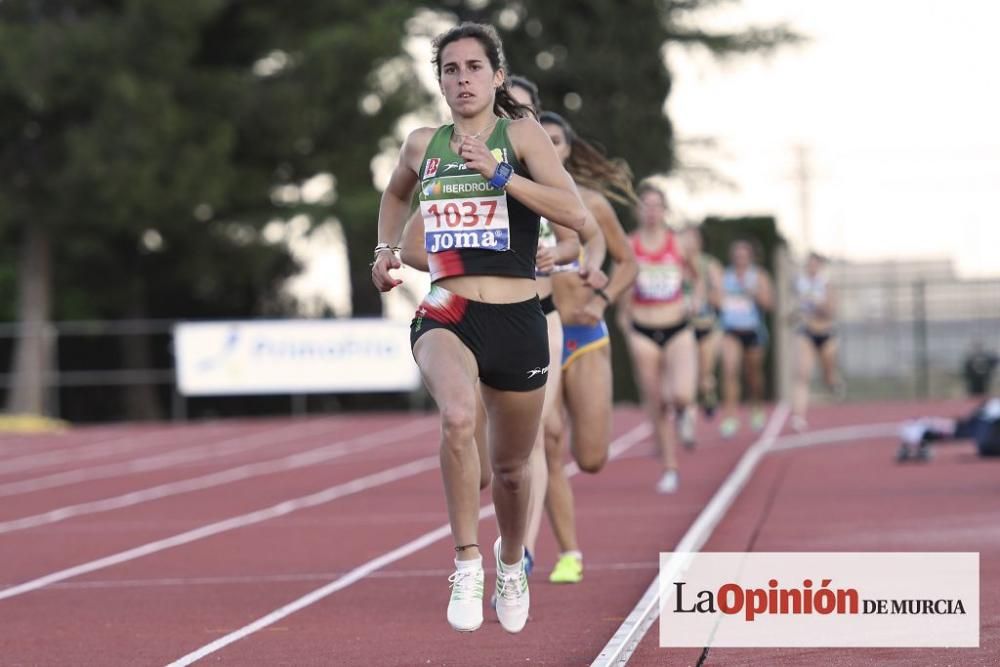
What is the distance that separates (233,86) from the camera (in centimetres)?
3669

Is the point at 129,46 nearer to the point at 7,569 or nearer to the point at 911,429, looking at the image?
the point at 911,429

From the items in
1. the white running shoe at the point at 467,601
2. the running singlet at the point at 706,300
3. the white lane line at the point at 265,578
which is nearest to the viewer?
the white running shoe at the point at 467,601

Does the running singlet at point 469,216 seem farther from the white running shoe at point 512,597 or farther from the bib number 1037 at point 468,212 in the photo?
the white running shoe at point 512,597

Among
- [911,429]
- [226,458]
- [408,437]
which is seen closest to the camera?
[911,429]

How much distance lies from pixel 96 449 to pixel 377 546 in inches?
613

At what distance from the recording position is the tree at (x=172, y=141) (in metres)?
34.1

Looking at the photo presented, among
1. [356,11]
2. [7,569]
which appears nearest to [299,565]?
[7,569]

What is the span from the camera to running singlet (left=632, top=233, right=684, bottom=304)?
16.1 metres

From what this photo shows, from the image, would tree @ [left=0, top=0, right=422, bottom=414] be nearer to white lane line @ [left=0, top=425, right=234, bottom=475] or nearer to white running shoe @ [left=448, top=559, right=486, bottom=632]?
white lane line @ [left=0, top=425, right=234, bottom=475]

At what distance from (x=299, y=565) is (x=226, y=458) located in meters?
12.9

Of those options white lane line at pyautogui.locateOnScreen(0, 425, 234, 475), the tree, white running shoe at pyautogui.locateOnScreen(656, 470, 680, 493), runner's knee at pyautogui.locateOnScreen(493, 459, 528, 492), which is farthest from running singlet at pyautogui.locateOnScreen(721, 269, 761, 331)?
runner's knee at pyautogui.locateOnScreen(493, 459, 528, 492)

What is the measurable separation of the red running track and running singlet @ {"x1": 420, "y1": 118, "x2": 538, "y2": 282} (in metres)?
1.44

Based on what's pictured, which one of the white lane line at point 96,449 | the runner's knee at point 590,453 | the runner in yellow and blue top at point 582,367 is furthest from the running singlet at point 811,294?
the runner's knee at point 590,453

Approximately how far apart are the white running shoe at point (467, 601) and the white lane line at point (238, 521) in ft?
13.3
